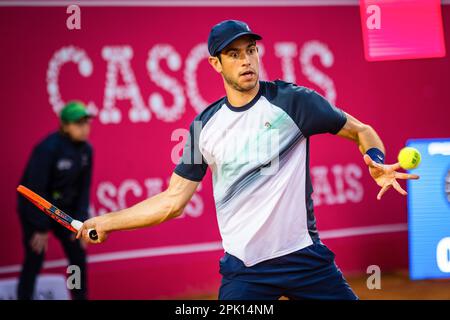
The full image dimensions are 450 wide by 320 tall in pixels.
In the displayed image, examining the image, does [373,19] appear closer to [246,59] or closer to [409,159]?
[246,59]

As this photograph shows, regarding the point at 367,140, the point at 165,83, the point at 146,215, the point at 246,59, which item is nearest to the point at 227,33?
the point at 246,59

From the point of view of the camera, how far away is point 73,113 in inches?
208

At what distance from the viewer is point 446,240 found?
500 cm

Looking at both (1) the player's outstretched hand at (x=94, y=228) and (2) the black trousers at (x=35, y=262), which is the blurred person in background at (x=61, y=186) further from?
(1) the player's outstretched hand at (x=94, y=228)

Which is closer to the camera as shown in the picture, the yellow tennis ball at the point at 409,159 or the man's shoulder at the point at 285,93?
the yellow tennis ball at the point at 409,159

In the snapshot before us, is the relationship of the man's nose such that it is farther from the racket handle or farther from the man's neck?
the racket handle

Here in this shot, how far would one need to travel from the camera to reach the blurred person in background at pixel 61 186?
17.3 ft

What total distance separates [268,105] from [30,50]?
2.82m

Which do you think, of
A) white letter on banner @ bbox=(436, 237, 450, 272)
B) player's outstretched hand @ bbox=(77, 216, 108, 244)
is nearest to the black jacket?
player's outstretched hand @ bbox=(77, 216, 108, 244)

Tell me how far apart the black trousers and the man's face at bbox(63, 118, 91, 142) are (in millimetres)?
673

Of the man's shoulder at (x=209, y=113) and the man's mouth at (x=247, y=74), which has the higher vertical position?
the man's mouth at (x=247, y=74)

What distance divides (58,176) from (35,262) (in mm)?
639

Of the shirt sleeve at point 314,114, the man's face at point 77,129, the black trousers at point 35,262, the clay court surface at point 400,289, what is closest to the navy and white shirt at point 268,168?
the shirt sleeve at point 314,114

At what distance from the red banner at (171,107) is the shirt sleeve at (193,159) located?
242 centimetres
